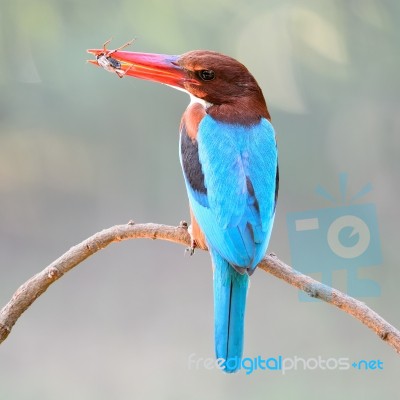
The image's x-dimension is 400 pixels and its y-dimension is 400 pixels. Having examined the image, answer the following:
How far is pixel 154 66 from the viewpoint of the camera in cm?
172

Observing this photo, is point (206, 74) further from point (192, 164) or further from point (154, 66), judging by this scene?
point (192, 164)

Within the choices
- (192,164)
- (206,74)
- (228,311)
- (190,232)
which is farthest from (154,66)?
(228,311)

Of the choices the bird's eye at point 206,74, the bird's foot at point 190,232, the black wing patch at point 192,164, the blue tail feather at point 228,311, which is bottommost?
the blue tail feather at point 228,311

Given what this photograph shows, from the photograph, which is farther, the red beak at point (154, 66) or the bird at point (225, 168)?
the red beak at point (154, 66)

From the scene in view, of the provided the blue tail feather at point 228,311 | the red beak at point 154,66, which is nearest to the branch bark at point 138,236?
the blue tail feather at point 228,311

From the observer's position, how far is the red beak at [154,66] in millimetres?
1704

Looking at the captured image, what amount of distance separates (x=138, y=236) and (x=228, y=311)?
0.24 m

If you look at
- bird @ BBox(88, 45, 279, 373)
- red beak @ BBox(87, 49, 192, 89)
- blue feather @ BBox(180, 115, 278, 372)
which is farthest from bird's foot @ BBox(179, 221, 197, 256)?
red beak @ BBox(87, 49, 192, 89)

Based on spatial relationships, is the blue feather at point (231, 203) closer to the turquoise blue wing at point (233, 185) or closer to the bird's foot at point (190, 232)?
the turquoise blue wing at point (233, 185)

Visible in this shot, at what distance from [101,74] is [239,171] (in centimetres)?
119

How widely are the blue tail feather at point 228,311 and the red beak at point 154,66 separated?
0.39 metres

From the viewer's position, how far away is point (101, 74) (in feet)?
8.68

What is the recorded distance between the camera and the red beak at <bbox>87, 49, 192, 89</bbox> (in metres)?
1.70

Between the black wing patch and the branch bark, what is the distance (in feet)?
0.37
